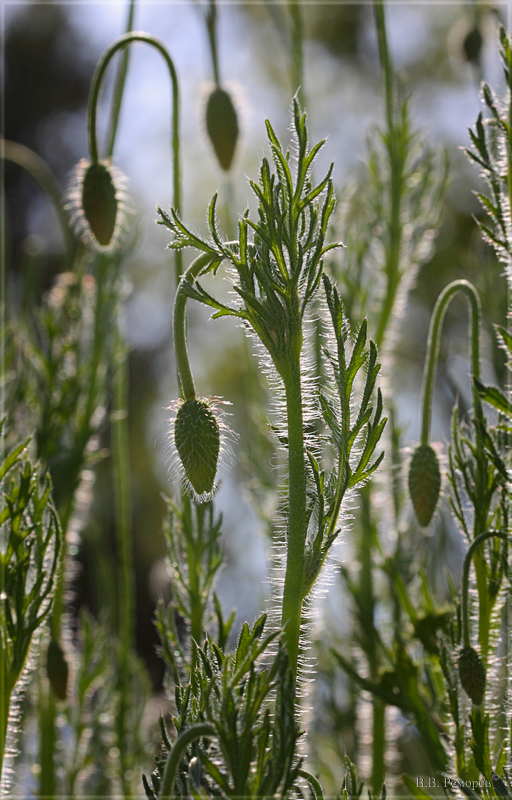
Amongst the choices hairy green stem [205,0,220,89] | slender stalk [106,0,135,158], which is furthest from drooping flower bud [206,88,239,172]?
slender stalk [106,0,135,158]

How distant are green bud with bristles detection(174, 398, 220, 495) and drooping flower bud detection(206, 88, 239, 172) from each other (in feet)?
2.64

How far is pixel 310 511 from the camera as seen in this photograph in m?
0.66

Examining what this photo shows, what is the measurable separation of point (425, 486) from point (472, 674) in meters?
0.27

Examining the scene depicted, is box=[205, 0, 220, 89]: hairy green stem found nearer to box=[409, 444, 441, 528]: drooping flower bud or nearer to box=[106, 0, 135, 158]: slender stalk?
box=[106, 0, 135, 158]: slender stalk

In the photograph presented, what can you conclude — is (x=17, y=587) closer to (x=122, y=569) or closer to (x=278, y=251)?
(x=278, y=251)

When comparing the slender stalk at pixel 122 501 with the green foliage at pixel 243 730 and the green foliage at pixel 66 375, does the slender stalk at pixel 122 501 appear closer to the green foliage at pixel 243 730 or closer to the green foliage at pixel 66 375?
the green foliage at pixel 66 375

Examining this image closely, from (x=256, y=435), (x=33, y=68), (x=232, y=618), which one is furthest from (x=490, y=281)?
(x=33, y=68)

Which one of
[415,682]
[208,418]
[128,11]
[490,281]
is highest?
[128,11]

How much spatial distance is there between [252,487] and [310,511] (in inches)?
35.0

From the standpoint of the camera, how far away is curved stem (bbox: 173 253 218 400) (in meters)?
0.68

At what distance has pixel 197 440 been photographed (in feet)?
2.42

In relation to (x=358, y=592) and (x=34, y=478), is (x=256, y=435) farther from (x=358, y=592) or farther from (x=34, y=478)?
(x=34, y=478)

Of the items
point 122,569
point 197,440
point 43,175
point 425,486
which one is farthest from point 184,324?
point 43,175

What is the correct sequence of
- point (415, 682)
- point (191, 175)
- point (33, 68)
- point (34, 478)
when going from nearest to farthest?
1. point (34, 478)
2. point (415, 682)
3. point (191, 175)
4. point (33, 68)
